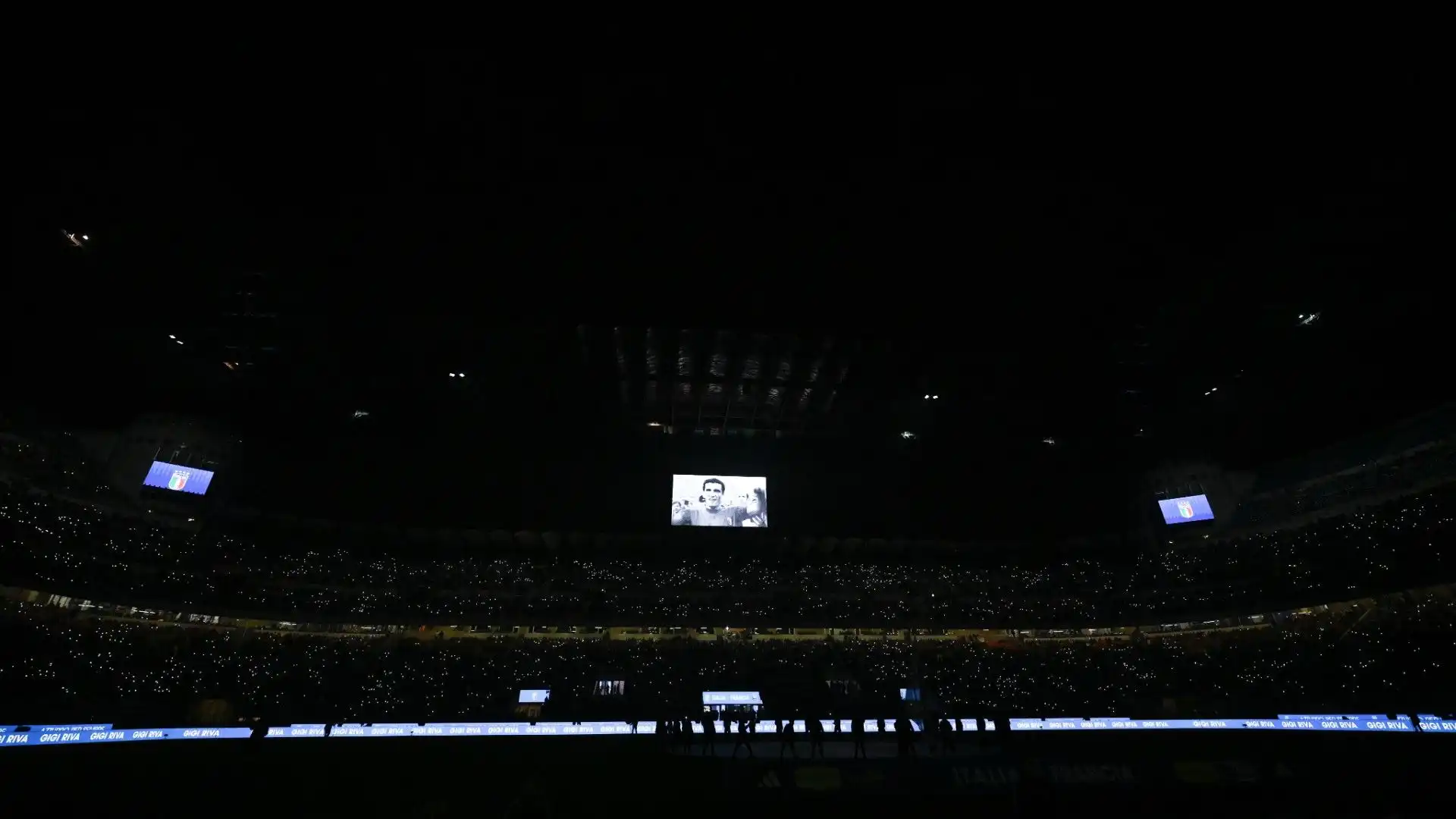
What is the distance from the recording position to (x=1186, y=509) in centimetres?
2541

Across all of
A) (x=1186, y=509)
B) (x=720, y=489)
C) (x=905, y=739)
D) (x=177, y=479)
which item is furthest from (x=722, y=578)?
(x=177, y=479)

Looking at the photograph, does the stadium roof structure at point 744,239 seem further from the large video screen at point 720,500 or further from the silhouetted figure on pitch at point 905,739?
the large video screen at point 720,500

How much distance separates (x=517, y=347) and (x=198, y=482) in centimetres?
1758

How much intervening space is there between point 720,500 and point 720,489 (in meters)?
0.51

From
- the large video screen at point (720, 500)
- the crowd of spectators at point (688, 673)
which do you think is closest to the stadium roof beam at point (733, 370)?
the large video screen at point (720, 500)

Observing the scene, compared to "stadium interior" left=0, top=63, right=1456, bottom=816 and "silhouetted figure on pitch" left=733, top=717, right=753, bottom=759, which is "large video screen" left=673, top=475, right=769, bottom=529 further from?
"silhouetted figure on pitch" left=733, top=717, right=753, bottom=759

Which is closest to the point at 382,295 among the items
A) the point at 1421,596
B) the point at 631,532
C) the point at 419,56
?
the point at 419,56

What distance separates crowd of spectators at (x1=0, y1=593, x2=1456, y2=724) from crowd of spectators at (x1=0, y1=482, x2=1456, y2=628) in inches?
48.1

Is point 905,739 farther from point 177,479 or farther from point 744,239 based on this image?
point 177,479

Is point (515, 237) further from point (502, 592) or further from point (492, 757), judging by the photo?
point (502, 592)

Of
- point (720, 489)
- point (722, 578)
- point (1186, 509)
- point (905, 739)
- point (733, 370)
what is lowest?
point (905, 739)

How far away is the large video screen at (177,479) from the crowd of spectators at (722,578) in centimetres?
146

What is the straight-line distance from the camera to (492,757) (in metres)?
7.77

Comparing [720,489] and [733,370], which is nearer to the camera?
[733,370]
